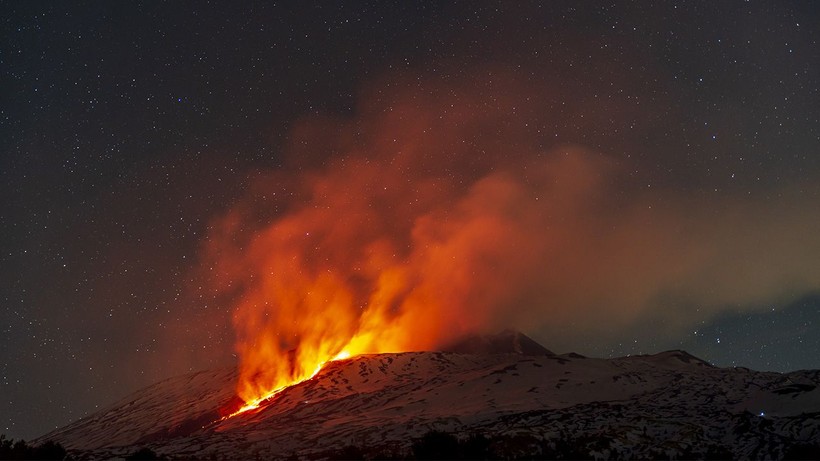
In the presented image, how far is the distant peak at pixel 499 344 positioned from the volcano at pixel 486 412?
42678 millimetres

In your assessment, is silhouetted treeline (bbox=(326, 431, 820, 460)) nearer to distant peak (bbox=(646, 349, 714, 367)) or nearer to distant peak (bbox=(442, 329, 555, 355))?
distant peak (bbox=(646, 349, 714, 367))

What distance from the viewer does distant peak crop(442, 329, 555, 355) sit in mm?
163000

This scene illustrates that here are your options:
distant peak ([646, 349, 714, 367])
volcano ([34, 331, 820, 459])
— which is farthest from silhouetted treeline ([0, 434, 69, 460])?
distant peak ([646, 349, 714, 367])

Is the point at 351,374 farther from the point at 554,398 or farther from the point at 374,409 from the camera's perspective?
the point at 554,398

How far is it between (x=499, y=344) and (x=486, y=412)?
103 m

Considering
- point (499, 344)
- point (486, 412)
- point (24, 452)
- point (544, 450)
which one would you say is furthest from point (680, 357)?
point (24, 452)

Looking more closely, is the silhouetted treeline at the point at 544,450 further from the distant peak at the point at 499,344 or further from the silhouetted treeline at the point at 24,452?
the distant peak at the point at 499,344

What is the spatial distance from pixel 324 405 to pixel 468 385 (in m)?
21.2

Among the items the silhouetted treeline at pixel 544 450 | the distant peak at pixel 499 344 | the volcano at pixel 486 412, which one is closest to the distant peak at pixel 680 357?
the volcano at pixel 486 412

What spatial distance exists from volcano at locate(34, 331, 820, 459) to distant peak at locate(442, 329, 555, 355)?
4268 cm

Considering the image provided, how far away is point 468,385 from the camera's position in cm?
9006

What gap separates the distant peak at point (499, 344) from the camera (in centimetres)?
16300

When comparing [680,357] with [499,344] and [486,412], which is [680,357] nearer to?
[499,344]

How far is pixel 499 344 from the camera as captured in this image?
16625 centimetres
